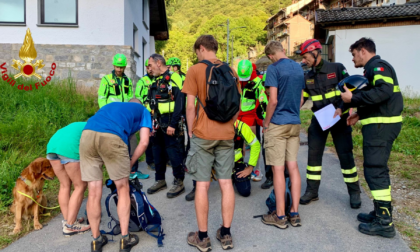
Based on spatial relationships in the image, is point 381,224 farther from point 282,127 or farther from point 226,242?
point 226,242

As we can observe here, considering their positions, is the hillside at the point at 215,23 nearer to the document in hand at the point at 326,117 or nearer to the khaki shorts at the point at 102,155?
the document in hand at the point at 326,117

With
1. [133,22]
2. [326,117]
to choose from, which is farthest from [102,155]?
[133,22]

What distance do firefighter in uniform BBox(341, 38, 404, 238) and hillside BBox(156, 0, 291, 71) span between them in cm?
3761

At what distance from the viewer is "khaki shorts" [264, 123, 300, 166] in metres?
3.71

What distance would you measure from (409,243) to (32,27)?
443 inches

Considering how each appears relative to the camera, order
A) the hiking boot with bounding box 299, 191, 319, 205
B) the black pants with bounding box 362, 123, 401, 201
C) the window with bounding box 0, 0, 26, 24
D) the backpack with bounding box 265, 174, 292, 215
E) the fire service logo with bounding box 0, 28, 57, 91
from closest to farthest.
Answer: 1. the black pants with bounding box 362, 123, 401, 201
2. the backpack with bounding box 265, 174, 292, 215
3. the hiking boot with bounding box 299, 191, 319, 205
4. the fire service logo with bounding box 0, 28, 57, 91
5. the window with bounding box 0, 0, 26, 24

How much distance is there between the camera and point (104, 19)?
10.6 meters

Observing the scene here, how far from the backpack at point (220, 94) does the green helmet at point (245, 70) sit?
2039 millimetres

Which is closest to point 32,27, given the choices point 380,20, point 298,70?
point 298,70

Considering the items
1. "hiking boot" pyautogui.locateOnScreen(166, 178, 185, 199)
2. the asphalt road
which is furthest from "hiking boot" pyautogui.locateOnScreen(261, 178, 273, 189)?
"hiking boot" pyautogui.locateOnScreen(166, 178, 185, 199)

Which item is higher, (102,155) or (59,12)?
(59,12)

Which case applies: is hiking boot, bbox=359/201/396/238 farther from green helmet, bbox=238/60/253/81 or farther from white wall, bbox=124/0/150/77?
white wall, bbox=124/0/150/77

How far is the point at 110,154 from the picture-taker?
306cm

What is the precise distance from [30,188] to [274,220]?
2.83 meters
